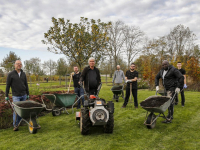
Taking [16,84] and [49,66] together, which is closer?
[16,84]

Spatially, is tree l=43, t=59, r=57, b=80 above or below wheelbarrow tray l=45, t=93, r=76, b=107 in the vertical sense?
above

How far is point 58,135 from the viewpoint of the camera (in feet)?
12.1

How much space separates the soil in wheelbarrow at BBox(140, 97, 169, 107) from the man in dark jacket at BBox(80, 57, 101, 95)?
44.4 inches

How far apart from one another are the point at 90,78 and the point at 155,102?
155cm

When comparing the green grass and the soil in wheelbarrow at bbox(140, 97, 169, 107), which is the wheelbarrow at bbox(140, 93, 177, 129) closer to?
the soil in wheelbarrow at bbox(140, 97, 169, 107)

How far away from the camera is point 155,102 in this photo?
3.86 metres

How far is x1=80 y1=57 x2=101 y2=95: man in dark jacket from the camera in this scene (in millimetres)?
3994

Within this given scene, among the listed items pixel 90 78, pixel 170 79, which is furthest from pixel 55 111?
pixel 170 79

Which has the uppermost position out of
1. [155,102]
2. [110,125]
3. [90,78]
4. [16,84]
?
[90,78]

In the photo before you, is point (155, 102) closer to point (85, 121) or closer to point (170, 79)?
point (170, 79)

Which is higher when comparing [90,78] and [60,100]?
[90,78]

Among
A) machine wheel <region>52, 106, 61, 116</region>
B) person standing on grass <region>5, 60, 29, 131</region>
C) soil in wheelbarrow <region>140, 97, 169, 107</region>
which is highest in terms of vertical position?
person standing on grass <region>5, 60, 29, 131</region>

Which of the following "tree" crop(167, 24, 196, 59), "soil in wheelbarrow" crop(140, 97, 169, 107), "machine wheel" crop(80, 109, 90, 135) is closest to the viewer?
"machine wheel" crop(80, 109, 90, 135)

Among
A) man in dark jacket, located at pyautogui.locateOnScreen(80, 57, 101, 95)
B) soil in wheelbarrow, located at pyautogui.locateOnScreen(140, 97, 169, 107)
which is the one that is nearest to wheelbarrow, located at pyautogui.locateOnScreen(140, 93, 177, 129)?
soil in wheelbarrow, located at pyautogui.locateOnScreen(140, 97, 169, 107)
